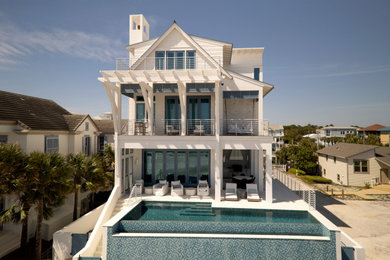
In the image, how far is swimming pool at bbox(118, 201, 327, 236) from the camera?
953 centimetres

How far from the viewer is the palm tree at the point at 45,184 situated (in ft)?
32.2

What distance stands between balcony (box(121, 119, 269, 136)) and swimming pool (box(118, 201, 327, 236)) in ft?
17.4

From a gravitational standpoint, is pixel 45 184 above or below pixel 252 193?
above

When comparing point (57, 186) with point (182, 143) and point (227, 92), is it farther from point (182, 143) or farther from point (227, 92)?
point (227, 92)

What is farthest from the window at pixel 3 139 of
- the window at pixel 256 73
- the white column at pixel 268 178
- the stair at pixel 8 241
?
the window at pixel 256 73

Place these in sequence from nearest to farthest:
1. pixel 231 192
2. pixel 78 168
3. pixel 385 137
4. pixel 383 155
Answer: pixel 78 168, pixel 231 192, pixel 383 155, pixel 385 137

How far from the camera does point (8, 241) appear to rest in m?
11.6

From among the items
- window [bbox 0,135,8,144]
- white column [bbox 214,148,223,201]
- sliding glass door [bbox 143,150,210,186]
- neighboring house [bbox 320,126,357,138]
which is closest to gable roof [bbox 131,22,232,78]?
white column [bbox 214,148,223,201]

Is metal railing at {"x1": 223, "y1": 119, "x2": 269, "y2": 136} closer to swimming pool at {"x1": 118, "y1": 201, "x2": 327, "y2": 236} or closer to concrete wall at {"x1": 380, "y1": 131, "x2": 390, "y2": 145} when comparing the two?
swimming pool at {"x1": 118, "y1": 201, "x2": 327, "y2": 236}

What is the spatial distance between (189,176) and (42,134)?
40.0 ft

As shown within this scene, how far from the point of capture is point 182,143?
44.7 feet

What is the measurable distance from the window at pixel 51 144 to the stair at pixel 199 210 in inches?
493

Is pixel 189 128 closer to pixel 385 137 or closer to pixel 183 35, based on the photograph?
pixel 183 35

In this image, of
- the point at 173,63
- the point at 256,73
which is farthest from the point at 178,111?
the point at 256,73
